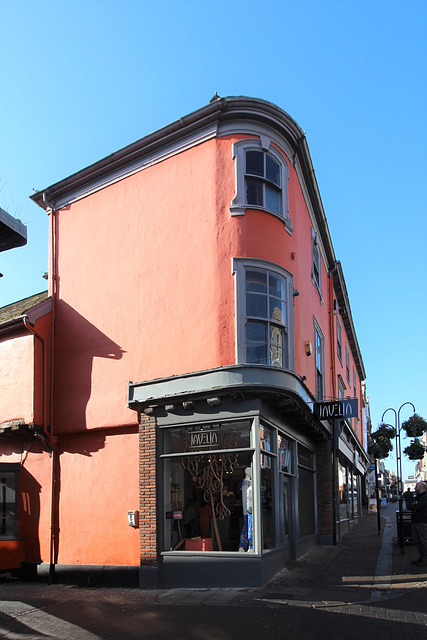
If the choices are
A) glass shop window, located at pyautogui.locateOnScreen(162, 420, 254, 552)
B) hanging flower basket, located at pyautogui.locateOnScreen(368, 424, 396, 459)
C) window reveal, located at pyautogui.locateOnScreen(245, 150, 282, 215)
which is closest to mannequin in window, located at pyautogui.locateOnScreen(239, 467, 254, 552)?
glass shop window, located at pyautogui.locateOnScreen(162, 420, 254, 552)

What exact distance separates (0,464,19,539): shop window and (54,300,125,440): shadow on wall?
1.60 meters

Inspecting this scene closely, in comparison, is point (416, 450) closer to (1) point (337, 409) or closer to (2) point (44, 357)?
(1) point (337, 409)

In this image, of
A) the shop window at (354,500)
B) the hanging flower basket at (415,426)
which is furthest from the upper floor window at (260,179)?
the shop window at (354,500)

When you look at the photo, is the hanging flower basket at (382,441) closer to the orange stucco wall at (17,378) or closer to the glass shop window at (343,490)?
the glass shop window at (343,490)

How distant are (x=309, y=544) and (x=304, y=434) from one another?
9.32 ft

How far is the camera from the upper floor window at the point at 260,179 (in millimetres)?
12125

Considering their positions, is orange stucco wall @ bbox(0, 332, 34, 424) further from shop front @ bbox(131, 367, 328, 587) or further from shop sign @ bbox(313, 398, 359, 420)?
shop sign @ bbox(313, 398, 359, 420)

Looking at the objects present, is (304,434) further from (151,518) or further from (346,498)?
(346,498)

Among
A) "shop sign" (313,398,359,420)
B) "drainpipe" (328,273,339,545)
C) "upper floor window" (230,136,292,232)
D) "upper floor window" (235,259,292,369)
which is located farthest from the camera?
"drainpipe" (328,273,339,545)

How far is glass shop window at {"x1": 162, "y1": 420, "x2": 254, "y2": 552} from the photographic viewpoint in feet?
35.8

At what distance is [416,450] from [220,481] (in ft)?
56.9

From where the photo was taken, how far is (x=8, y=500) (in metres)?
13.8

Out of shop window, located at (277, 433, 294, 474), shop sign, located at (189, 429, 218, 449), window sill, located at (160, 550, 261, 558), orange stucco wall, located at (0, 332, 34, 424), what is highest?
orange stucco wall, located at (0, 332, 34, 424)

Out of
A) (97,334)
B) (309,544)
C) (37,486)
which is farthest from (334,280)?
(37,486)
